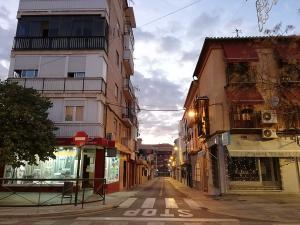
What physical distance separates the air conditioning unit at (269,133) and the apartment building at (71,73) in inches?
391

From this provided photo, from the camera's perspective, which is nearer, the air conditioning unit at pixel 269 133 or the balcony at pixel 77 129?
the air conditioning unit at pixel 269 133

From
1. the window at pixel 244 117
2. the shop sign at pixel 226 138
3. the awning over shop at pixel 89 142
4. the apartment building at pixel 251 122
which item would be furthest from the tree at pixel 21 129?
the window at pixel 244 117

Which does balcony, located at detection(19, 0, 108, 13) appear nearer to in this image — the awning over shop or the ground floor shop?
the awning over shop

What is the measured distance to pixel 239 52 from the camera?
21.1 m

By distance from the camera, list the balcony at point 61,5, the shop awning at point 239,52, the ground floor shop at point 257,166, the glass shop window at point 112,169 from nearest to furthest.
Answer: the ground floor shop at point 257,166 < the shop awning at point 239,52 < the glass shop window at point 112,169 < the balcony at point 61,5

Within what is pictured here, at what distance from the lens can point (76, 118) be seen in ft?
71.0

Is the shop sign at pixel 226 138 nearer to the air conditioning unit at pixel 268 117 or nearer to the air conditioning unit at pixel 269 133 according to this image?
the air conditioning unit at pixel 269 133

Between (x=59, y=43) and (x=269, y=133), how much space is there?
54.3 ft

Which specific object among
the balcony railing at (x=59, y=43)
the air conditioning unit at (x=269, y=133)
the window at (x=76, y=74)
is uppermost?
the balcony railing at (x=59, y=43)

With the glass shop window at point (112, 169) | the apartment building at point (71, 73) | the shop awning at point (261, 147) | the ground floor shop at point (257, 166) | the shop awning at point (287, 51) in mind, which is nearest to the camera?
the shop awning at point (287, 51)

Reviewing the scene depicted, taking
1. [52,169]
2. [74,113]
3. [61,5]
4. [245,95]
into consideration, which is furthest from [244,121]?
[61,5]

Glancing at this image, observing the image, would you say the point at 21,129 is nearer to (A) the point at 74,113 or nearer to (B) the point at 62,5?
(A) the point at 74,113

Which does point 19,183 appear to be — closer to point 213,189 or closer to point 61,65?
point 61,65

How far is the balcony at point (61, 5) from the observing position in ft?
77.6
